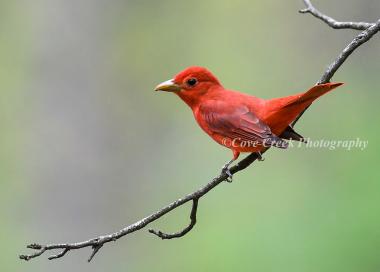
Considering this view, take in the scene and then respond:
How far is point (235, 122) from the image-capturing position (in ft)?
13.1

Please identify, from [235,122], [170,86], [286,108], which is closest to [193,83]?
[170,86]

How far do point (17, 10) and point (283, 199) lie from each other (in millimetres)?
4666

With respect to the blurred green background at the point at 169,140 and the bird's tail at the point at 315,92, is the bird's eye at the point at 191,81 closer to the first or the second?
the bird's tail at the point at 315,92

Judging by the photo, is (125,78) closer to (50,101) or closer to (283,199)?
(50,101)

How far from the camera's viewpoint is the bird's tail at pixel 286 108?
3.51 m

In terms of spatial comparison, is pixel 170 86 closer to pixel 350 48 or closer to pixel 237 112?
pixel 237 112

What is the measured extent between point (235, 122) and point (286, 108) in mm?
379

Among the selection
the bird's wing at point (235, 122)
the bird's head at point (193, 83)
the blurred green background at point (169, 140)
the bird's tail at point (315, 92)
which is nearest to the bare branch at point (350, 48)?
the bird's tail at point (315, 92)

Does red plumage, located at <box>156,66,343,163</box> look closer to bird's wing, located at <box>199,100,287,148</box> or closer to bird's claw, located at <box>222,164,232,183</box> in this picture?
bird's wing, located at <box>199,100,287,148</box>

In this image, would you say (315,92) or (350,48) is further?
(350,48)

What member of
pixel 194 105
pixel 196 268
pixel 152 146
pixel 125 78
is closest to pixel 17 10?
pixel 125 78

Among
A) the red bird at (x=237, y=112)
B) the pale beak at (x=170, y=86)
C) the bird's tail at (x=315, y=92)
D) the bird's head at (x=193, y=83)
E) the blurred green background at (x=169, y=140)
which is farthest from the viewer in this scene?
the blurred green background at (x=169, y=140)

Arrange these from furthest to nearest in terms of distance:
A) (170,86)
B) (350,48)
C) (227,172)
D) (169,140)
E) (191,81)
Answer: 1. (169,140)
2. (191,81)
3. (170,86)
4. (227,172)
5. (350,48)

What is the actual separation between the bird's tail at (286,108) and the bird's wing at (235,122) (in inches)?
2.2
